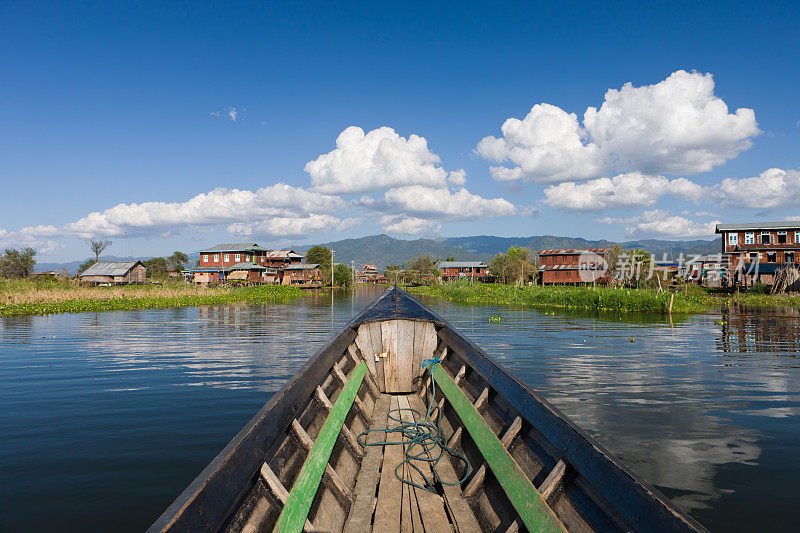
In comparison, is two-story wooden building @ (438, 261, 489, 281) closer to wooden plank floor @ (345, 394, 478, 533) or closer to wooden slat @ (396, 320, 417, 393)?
wooden slat @ (396, 320, 417, 393)

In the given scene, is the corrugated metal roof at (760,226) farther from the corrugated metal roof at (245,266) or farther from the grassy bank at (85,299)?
the corrugated metal roof at (245,266)

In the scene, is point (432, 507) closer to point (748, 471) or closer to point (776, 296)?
point (748, 471)

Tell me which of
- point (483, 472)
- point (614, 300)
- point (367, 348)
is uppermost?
point (367, 348)

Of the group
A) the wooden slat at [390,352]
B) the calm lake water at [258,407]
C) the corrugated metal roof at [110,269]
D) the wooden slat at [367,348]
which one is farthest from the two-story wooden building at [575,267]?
the corrugated metal roof at [110,269]

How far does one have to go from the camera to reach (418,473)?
3.96m

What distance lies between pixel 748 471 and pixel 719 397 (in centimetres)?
350

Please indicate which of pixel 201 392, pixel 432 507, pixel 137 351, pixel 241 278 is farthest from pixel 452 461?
pixel 241 278

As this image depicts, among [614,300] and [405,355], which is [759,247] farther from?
[405,355]

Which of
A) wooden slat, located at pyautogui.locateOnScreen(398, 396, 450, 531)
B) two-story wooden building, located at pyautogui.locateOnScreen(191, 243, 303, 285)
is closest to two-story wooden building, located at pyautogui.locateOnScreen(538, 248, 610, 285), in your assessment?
two-story wooden building, located at pyautogui.locateOnScreen(191, 243, 303, 285)

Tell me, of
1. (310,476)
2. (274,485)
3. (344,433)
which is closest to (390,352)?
(344,433)

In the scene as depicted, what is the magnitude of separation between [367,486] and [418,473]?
0.57 meters

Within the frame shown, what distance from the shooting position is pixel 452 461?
417 cm

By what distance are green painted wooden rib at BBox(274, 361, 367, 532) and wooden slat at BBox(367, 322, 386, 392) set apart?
221 centimetres

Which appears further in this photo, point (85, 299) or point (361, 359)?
point (85, 299)
